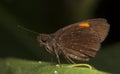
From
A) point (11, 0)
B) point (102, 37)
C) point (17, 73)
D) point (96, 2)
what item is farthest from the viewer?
point (11, 0)

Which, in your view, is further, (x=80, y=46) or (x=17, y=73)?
(x=80, y=46)

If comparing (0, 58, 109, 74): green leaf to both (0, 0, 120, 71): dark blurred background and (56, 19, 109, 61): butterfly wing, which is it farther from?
(0, 0, 120, 71): dark blurred background

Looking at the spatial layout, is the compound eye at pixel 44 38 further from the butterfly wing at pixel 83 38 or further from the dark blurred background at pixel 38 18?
the dark blurred background at pixel 38 18

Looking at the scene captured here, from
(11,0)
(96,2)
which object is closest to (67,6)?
(96,2)

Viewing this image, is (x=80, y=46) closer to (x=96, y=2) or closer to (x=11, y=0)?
(x=96, y=2)

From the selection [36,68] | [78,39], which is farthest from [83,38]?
[36,68]

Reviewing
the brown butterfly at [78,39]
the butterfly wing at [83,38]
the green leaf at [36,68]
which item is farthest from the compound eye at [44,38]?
the green leaf at [36,68]

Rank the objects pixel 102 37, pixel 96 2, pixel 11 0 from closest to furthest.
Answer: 1. pixel 102 37
2. pixel 96 2
3. pixel 11 0

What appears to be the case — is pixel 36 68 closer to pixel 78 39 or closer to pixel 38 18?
pixel 78 39
